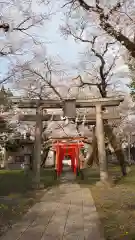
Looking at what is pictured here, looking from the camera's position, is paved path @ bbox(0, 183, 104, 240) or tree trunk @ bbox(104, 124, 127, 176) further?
tree trunk @ bbox(104, 124, 127, 176)

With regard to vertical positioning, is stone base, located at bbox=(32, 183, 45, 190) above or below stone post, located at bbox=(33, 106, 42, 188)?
below

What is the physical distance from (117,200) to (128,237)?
410 cm


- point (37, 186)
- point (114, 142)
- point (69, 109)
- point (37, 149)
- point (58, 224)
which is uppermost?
point (69, 109)

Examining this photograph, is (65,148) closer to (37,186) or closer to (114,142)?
(114,142)

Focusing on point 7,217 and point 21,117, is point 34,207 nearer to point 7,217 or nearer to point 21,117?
point 7,217

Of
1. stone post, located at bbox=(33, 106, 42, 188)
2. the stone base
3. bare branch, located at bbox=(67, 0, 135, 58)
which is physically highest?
bare branch, located at bbox=(67, 0, 135, 58)

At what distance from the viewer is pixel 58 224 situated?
18.4ft

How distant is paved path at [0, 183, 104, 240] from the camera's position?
4.67 metres

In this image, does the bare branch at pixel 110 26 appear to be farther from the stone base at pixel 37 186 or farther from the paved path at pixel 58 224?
the stone base at pixel 37 186

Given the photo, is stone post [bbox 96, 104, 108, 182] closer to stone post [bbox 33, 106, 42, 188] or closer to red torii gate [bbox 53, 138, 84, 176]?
stone post [bbox 33, 106, 42, 188]

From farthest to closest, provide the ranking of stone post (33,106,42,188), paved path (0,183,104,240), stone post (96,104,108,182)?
stone post (96,104,108,182)
stone post (33,106,42,188)
paved path (0,183,104,240)

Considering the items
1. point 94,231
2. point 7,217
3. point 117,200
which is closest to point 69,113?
point 117,200

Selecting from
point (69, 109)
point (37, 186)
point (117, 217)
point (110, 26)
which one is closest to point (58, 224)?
point (117, 217)

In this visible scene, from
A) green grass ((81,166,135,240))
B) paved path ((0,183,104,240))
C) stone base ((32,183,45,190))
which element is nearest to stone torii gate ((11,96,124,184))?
stone base ((32,183,45,190))
